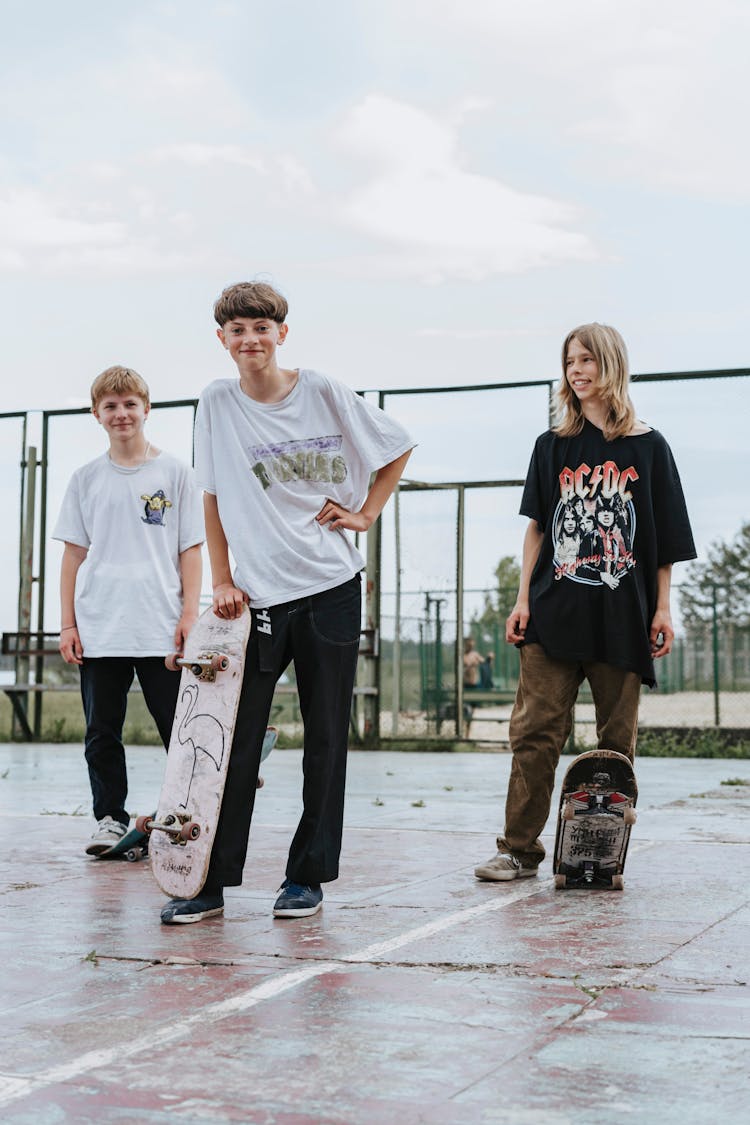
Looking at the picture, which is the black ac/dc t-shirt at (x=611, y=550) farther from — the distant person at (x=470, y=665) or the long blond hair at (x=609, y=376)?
the distant person at (x=470, y=665)

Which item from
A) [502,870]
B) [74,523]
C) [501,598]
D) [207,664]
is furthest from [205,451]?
[501,598]

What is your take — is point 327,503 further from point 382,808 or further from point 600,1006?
point 382,808

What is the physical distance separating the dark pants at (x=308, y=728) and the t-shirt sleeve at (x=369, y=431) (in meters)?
0.39

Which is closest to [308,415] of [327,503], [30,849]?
[327,503]

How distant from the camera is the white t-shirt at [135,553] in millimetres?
5234

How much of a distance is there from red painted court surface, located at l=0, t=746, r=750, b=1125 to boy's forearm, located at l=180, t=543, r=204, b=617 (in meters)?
1.01

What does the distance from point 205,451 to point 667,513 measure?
4.91ft

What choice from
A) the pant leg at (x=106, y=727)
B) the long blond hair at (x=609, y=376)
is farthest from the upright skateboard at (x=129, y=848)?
the long blond hair at (x=609, y=376)

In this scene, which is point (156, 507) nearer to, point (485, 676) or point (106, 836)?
point (106, 836)

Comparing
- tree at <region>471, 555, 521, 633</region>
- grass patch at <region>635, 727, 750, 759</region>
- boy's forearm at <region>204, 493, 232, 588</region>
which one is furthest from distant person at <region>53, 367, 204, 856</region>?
tree at <region>471, 555, 521, 633</region>

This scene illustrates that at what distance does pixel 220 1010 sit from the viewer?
2.85m

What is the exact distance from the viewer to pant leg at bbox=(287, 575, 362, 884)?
13.3 ft

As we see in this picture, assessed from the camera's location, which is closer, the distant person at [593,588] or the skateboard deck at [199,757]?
the skateboard deck at [199,757]

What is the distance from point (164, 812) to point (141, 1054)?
4.94ft
